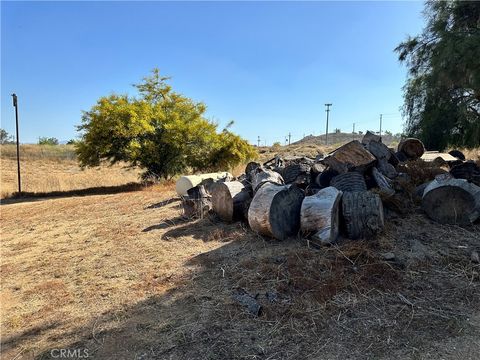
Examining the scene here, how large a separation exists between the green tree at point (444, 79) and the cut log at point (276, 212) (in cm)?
949

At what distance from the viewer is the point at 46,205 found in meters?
9.98

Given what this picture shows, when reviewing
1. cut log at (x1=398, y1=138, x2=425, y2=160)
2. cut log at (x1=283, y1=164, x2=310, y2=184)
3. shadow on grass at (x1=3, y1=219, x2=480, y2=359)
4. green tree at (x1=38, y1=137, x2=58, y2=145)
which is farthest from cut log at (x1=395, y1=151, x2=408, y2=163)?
green tree at (x1=38, y1=137, x2=58, y2=145)

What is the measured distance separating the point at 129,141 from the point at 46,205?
12.1 ft

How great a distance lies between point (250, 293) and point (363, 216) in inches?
68.9

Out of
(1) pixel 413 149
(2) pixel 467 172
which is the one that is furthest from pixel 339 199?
(1) pixel 413 149

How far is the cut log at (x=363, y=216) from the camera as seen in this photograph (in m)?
4.21

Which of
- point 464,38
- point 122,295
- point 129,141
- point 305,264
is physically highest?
point 464,38

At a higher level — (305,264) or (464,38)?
(464,38)

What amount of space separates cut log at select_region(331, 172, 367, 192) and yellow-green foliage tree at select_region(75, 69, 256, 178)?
874cm

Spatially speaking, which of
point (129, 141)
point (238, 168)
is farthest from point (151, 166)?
point (238, 168)

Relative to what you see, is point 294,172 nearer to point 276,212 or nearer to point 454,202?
point 276,212

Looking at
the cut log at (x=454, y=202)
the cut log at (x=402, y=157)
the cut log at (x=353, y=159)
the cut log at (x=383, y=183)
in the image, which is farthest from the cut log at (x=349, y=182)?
the cut log at (x=402, y=157)

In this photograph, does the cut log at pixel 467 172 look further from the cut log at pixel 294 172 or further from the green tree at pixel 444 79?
the green tree at pixel 444 79

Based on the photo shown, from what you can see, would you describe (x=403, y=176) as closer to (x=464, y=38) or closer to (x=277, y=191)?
(x=277, y=191)
